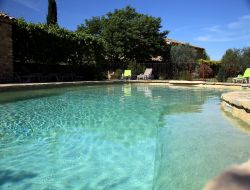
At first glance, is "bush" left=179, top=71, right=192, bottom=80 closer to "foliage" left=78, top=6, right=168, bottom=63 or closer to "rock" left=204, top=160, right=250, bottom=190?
"foliage" left=78, top=6, right=168, bottom=63

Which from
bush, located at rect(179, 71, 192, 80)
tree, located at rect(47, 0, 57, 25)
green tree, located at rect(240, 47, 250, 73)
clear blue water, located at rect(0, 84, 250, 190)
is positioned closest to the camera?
clear blue water, located at rect(0, 84, 250, 190)

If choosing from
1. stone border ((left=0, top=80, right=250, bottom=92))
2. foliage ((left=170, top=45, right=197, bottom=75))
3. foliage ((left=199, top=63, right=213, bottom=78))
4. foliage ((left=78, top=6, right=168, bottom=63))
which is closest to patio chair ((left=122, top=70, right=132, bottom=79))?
stone border ((left=0, top=80, right=250, bottom=92))

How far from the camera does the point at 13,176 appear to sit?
3902 millimetres

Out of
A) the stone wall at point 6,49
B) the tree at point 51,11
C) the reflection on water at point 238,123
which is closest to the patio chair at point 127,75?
the tree at point 51,11

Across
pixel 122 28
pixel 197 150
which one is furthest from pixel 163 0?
pixel 197 150

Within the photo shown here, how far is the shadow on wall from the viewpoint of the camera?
12.2 ft

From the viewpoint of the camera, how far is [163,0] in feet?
77.0

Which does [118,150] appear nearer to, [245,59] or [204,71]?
[204,71]

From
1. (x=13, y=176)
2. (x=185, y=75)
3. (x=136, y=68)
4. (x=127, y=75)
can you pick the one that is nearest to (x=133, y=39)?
(x=136, y=68)

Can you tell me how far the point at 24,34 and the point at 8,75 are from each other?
2.73m

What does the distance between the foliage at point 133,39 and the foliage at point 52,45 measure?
5231 millimetres

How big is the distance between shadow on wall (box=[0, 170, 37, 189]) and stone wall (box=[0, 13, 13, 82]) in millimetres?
13905

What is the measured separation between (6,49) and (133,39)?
14.6 metres

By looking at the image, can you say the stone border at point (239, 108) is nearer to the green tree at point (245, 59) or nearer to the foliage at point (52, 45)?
the foliage at point (52, 45)
